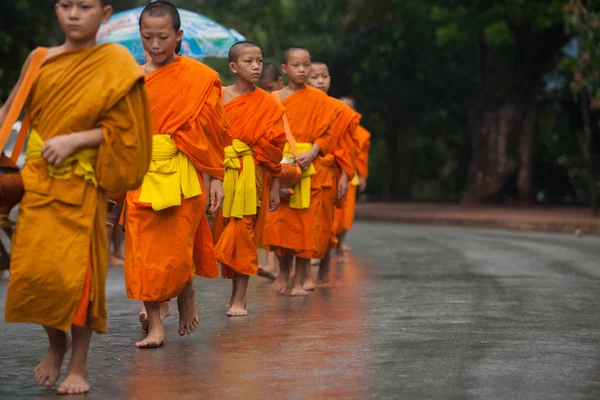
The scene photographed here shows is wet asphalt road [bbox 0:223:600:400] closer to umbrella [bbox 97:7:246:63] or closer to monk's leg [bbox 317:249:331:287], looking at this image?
monk's leg [bbox 317:249:331:287]

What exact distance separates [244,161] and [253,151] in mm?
107

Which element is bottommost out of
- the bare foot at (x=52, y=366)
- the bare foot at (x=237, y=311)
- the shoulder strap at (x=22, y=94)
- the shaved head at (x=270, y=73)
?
the bare foot at (x=237, y=311)

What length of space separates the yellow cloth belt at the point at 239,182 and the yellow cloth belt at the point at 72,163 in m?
3.33

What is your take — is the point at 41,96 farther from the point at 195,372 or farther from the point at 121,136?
the point at 195,372

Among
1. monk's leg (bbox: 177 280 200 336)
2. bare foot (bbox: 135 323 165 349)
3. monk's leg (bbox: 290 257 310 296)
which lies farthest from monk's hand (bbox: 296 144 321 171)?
bare foot (bbox: 135 323 165 349)

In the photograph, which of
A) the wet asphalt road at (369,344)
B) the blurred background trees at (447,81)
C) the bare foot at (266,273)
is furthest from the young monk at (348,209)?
the blurred background trees at (447,81)

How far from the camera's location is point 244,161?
32.5 feet

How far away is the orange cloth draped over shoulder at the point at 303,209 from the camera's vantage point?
1138 cm

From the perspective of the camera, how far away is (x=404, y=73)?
33.7 metres

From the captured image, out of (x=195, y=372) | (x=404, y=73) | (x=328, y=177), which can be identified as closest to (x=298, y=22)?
(x=404, y=73)

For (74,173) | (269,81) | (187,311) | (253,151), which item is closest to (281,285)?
(269,81)

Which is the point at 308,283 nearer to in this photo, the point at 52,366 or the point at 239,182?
the point at 239,182

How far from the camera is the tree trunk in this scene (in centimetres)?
2972

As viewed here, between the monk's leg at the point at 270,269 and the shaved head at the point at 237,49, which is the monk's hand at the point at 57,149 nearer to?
the shaved head at the point at 237,49
